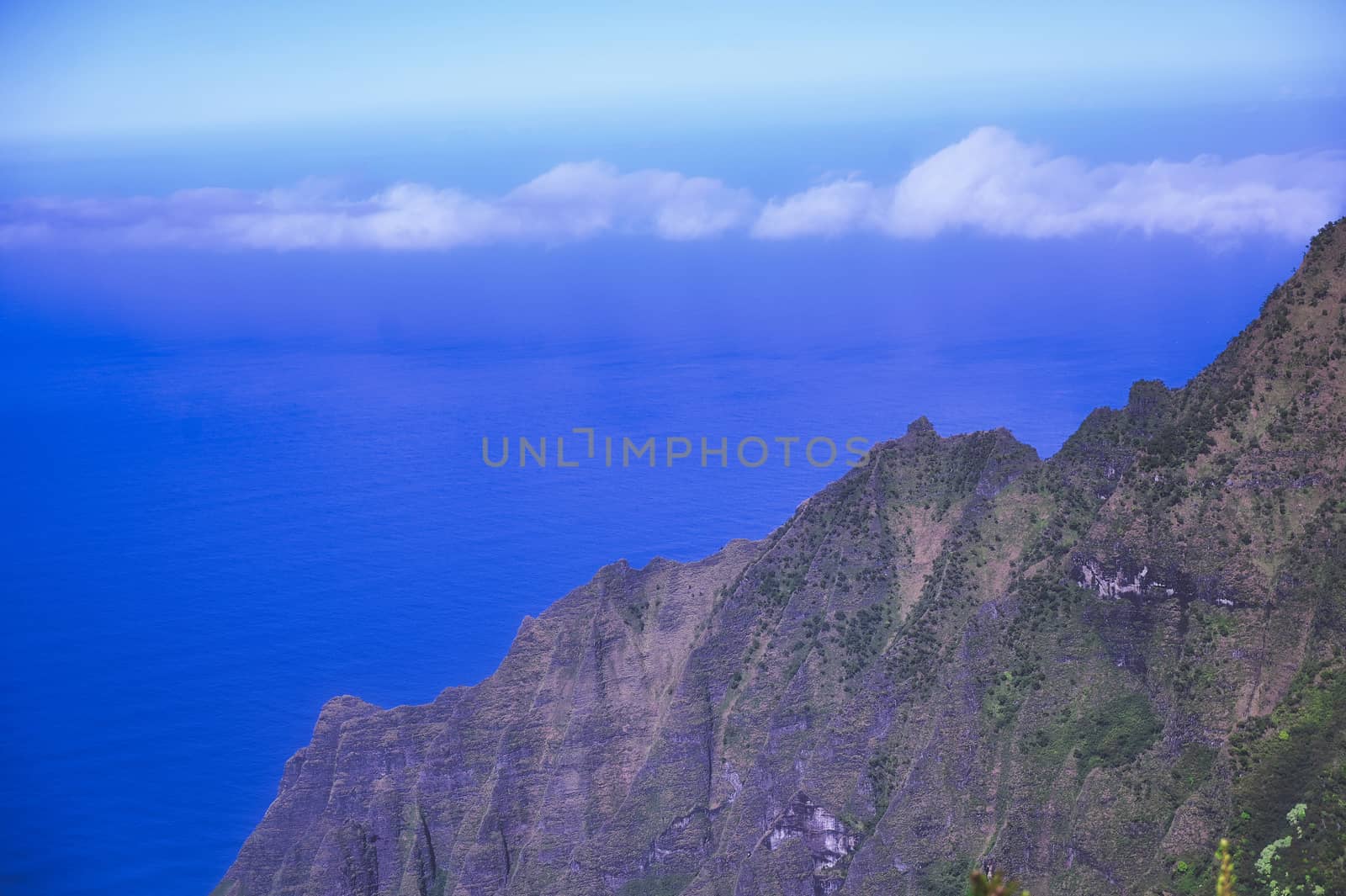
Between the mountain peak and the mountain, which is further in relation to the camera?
the mountain peak

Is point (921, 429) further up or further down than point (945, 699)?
further up

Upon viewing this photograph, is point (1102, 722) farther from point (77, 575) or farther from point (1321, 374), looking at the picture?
point (77, 575)

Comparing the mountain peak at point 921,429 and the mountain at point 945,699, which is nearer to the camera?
the mountain at point 945,699

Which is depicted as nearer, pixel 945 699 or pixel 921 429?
pixel 945 699

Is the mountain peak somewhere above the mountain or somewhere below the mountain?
above

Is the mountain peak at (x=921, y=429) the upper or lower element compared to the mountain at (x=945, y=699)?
upper

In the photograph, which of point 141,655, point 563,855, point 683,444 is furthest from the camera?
point 683,444

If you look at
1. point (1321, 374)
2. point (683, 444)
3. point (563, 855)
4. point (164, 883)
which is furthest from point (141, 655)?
point (1321, 374)

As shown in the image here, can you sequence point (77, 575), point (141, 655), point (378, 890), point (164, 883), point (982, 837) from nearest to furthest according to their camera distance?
point (982, 837) → point (378, 890) → point (164, 883) → point (141, 655) → point (77, 575)
